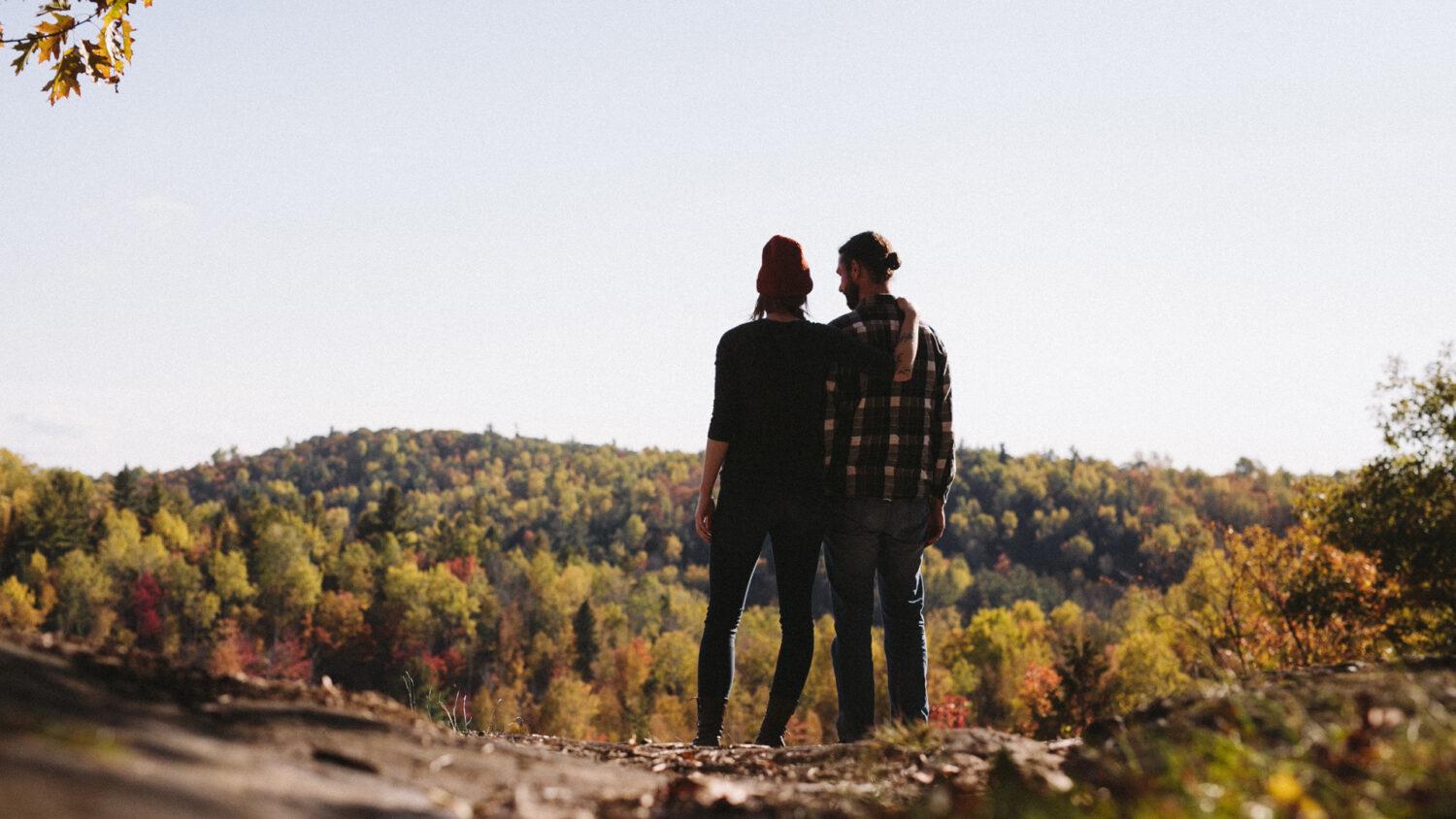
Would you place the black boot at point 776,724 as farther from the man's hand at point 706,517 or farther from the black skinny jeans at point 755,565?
the man's hand at point 706,517

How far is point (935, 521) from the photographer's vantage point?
18.5ft

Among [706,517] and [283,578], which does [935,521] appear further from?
[283,578]

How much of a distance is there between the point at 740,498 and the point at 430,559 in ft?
394

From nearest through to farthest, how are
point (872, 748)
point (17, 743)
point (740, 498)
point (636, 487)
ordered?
point (17, 743) → point (872, 748) → point (740, 498) → point (636, 487)

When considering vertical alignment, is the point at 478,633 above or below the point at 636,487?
below

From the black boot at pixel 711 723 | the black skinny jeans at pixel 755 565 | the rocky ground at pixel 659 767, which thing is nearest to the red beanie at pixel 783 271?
the black skinny jeans at pixel 755 565

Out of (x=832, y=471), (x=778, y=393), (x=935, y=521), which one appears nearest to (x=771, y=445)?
(x=778, y=393)

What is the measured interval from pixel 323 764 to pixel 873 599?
3.03 meters

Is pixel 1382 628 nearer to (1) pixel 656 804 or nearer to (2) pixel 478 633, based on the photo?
(1) pixel 656 804

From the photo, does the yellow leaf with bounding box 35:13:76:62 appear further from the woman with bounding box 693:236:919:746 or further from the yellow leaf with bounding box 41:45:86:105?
the woman with bounding box 693:236:919:746

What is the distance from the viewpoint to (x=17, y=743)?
2068mm

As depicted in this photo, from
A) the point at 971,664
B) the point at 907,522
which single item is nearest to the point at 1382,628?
the point at 907,522

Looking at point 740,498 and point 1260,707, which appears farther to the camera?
point 740,498

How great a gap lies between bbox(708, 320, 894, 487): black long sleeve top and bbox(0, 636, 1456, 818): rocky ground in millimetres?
1363
